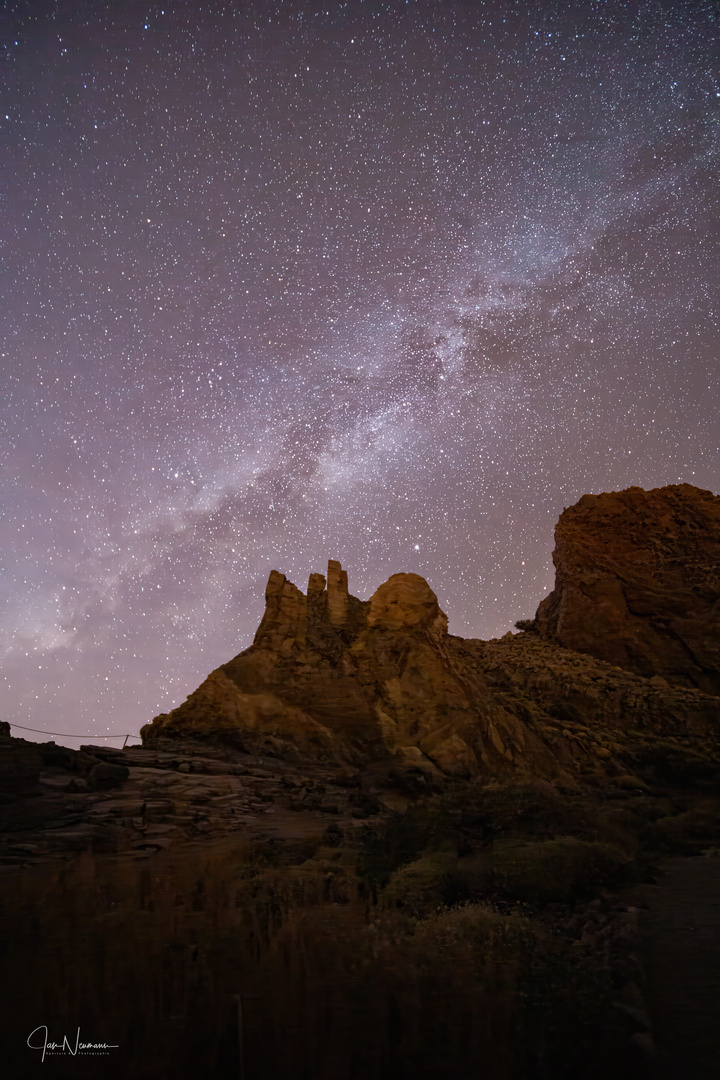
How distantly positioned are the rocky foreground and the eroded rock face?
0.75 ft

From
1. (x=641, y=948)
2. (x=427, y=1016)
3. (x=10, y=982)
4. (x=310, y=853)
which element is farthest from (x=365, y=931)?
(x=310, y=853)

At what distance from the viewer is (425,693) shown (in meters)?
27.1

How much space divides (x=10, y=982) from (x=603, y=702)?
99.7 ft

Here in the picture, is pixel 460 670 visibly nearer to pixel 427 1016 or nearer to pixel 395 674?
pixel 395 674

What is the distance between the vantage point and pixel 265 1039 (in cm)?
435
